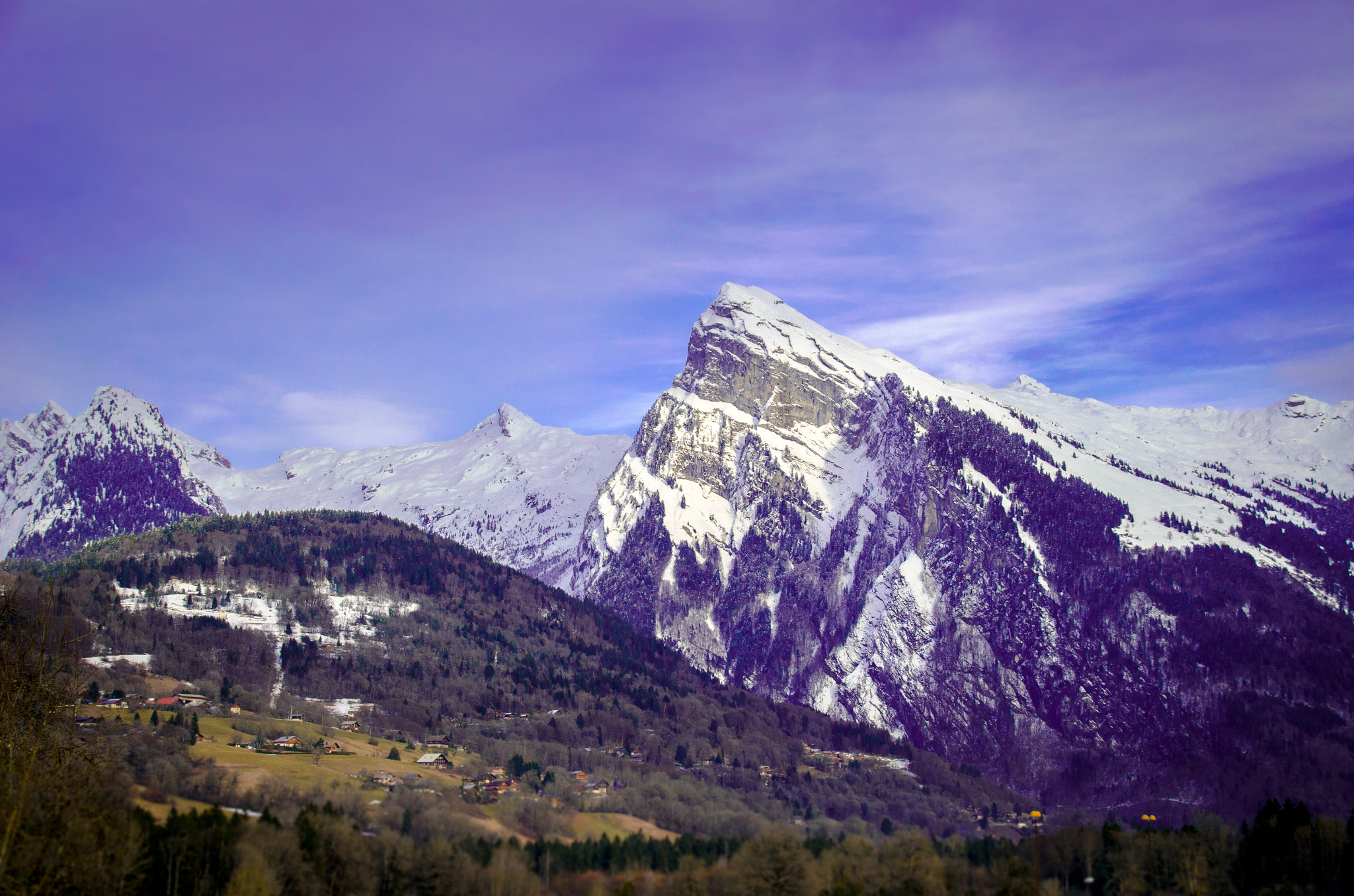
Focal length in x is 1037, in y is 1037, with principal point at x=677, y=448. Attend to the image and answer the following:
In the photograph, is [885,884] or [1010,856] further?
[1010,856]

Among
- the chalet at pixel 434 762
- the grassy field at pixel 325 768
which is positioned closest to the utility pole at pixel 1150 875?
the grassy field at pixel 325 768

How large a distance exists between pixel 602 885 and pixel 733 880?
1440 centimetres

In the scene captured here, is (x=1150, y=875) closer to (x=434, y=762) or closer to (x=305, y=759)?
(x=434, y=762)

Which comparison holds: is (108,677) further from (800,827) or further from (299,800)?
(800,827)

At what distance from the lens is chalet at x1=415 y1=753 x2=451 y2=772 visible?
17712 cm

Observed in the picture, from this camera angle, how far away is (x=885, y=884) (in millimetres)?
112375

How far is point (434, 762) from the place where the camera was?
594ft

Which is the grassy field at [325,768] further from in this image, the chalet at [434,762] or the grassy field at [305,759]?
the chalet at [434,762]

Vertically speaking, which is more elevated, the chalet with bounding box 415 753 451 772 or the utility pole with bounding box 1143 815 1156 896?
the utility pole with bounding box 1143 815 1156 896

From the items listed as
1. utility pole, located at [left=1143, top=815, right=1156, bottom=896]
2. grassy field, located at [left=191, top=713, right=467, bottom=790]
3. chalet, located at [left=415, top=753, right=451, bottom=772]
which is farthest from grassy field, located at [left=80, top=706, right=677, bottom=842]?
utility pole, located at [left=1143, top=815, right=1156, bottom=896]

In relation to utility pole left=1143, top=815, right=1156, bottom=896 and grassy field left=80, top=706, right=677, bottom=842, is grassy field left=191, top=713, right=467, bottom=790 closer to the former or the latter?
grassy field left=80, top=706, right=677, bottom=842

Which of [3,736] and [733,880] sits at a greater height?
[3,736]

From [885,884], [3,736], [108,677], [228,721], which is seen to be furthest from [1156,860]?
[108,677]

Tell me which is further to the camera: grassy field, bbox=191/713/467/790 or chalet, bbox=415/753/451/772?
chalet, bbox=415/753/451/772
